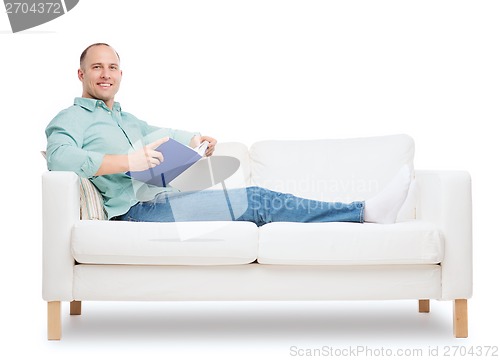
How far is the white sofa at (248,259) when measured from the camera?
3.49m

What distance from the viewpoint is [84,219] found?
371 centimetres

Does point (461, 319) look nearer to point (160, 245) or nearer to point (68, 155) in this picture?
point (160, 245)

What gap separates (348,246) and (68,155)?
1.27 m

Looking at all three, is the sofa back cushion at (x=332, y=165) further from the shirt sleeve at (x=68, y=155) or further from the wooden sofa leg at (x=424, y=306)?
the shirt sleeve at (x=68, y=155)

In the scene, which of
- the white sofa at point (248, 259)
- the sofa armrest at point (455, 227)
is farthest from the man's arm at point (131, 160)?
the sofa armrest at point (455, 227)

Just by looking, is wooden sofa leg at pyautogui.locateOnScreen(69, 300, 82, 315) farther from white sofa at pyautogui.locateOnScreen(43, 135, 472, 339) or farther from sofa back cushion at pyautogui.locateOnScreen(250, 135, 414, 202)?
sofa back cushion at pyautogui.locateOnScreen(250, 135, 414, 202)

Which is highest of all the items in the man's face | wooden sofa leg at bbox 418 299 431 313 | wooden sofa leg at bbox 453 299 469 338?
the man's face

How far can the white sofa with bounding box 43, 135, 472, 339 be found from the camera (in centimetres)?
349

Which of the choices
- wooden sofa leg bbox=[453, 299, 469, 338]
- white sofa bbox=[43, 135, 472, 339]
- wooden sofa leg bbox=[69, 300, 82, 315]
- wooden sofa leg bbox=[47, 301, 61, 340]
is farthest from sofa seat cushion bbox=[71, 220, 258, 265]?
wooden sofa leg bbox=[453, 299, 469, 338]

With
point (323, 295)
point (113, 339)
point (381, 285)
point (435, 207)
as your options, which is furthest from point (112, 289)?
point (435, 207)

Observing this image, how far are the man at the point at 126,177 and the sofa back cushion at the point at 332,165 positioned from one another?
1.41 feet

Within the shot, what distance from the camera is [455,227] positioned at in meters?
3.59

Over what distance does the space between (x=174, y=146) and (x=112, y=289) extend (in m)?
0.67

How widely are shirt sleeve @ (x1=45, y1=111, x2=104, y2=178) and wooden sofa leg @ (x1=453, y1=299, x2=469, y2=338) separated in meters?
1.66
